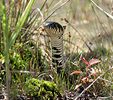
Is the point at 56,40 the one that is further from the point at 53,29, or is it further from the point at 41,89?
the point at 41,89

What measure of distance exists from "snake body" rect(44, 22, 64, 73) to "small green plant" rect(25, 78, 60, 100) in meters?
0.17

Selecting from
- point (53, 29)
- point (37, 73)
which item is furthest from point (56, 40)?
point (37, 73)

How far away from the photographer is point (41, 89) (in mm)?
1519

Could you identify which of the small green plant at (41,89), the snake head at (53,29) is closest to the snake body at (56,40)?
the snake head at (53,29)

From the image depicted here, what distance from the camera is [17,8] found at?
1963 millimetres

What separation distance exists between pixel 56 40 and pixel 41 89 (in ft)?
0.88

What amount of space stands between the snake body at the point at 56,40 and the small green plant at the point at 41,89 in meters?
0.17

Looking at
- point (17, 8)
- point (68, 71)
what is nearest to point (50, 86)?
point (68, 71)

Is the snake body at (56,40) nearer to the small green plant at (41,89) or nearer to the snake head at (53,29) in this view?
the snake head at (53,29)

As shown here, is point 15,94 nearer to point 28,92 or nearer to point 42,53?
point 28,92

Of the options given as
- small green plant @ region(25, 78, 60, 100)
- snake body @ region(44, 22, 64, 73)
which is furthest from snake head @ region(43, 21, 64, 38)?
small green plant @ region(25, 78, 60, 100)

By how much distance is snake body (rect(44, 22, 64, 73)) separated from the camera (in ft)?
5.32

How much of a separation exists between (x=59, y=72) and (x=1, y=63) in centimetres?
30

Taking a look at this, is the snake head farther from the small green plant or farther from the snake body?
the small green plant
